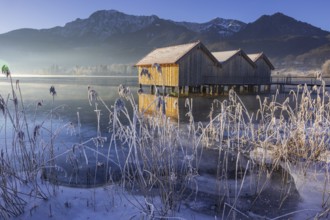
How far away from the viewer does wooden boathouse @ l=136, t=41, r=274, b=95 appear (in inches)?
1190

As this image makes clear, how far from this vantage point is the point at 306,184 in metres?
6.43

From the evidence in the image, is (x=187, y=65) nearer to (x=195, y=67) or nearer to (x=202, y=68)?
(x=195, y=67)

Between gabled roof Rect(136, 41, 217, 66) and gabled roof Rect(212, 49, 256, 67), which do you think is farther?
gabled roof Rect(212, 49, 256, 67)

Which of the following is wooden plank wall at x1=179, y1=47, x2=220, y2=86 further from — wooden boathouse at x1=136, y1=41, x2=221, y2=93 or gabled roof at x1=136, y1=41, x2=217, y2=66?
gabled roof at x1=136, y1=41, x2=217, y2=66

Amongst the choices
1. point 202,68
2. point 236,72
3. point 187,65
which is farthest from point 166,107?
point 236,72

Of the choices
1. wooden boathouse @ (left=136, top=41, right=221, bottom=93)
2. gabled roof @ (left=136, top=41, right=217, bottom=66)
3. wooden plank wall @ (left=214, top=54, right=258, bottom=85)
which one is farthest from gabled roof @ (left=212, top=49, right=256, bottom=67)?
gabled roof @ (left=136, top=41, right=217, bottom=66)

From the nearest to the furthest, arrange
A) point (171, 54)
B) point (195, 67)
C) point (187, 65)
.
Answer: point (187, 65)
point (195, 67)
point (171, 54)

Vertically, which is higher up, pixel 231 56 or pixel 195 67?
pixel 231 56

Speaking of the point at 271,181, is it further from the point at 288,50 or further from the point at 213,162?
the point at 288,50

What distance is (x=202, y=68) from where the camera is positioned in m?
31.7

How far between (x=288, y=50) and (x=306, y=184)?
201 m

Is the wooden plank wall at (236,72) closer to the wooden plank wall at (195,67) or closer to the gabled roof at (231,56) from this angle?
the gabled roof at (231,56)

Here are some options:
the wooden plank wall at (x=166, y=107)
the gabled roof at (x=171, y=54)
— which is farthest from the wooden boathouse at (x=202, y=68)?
the wooden plank wall at (x=166, y=107)

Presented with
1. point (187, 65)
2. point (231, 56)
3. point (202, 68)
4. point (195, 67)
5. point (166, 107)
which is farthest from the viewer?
point (231, 56)
